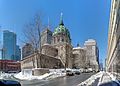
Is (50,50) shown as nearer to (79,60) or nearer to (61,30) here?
(61,30)

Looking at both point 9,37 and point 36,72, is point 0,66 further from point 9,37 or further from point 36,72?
point 36,72

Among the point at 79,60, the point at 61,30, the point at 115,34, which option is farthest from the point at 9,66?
the point at 115,34

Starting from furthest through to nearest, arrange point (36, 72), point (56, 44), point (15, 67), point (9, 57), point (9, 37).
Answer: point (56, 44) < point (9, 57) < point (15, 67) < point (9, 37) < point (36, 72)

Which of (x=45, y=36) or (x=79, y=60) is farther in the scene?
(x=79, y=60)

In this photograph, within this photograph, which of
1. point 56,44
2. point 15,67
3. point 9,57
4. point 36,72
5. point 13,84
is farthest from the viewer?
point 56,44

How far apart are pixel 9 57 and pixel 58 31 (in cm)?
2877

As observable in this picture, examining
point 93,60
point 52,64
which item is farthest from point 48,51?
point 93,60

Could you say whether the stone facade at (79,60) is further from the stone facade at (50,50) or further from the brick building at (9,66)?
the brick building at (9,66)

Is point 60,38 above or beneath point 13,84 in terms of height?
above

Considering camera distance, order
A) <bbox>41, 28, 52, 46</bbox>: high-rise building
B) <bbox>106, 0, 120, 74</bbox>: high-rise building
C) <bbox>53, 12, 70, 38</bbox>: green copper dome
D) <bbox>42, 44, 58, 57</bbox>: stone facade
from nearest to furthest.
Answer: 1. <bbox>106, 0, 120, 74</bbox>: high-rise building
2. <bbox>41, 28, 52, 46</bbox>: high-rise building
3. <bbox>42, 44, 58, 57</bbox>: stone facade
4. <bbox>53, 12, 70, 38</bbox>: green copper dome

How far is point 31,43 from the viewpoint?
58.8m

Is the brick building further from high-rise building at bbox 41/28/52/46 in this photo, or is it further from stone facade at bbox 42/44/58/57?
stone facade at bbox 42/44/58/57

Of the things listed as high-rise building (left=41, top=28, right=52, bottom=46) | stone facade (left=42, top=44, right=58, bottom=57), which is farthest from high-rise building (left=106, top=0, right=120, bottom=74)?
stone facade (left=42, top=44, right=58, bottom=57)

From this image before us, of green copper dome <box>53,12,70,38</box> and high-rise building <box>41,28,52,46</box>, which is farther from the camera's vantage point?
green copper dome <box>53,12,70,38</box>
